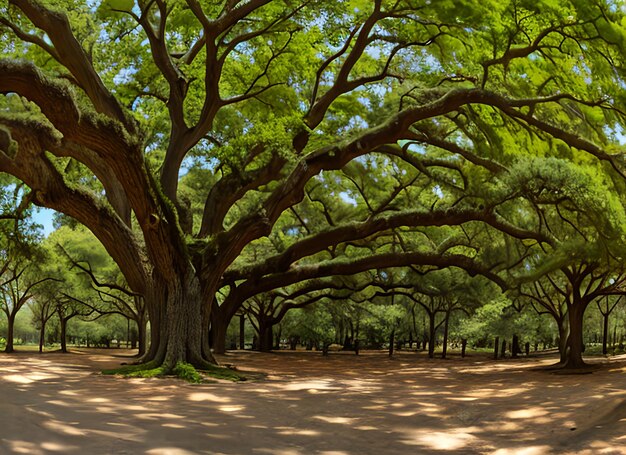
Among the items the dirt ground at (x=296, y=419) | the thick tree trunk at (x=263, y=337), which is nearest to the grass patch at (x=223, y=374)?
the dirt ground at (x=296, y=419)

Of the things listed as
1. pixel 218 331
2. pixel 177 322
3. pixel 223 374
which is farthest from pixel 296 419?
pixel 218 331

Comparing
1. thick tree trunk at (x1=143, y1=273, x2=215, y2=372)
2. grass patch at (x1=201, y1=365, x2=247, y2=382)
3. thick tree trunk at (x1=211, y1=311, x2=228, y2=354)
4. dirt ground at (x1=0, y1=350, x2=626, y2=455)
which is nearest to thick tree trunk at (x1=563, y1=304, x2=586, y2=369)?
dirt ground at (x1=0, y1=350, x2=626, y2=455)

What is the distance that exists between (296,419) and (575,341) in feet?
47.4

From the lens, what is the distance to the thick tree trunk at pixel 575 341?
62.9 feet

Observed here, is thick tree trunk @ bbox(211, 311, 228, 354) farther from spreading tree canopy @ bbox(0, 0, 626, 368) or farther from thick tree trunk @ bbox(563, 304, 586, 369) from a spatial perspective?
thick tree trunk @ bbox(563, 304, 586, 369)

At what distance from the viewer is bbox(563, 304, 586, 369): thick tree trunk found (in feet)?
62.9

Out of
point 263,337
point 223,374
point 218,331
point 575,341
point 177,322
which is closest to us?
point 223,374

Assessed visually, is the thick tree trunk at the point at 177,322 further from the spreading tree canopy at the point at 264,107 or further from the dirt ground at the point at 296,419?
the dirt ground at the point at 296,419

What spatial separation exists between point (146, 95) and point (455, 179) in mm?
10749

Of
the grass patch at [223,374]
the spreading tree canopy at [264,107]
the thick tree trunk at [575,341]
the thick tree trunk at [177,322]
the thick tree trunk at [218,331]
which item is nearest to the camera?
the spreading tree canopy at [264,107]

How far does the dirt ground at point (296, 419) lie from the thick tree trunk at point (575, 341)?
26.5 ft

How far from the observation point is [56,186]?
45.1 feet

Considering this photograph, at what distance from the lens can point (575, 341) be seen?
64.1ft

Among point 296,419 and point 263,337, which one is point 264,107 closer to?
point 296,419
